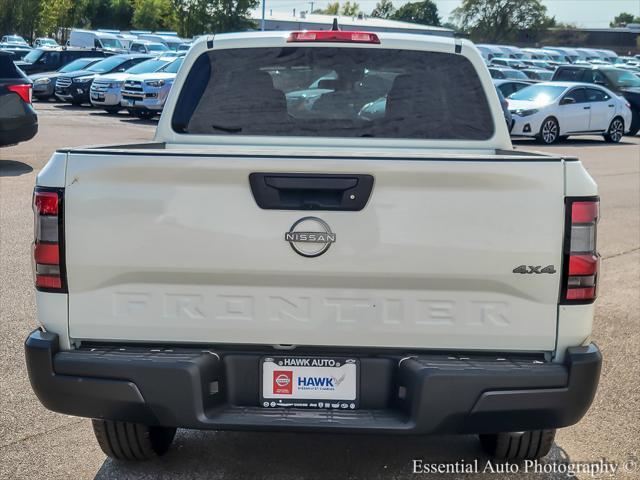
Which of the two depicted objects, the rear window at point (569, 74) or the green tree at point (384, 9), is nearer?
the rear window at point (569, 74)

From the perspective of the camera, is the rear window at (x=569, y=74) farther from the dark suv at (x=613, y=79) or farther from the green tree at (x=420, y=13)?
the green tree at (x=420, y=13)

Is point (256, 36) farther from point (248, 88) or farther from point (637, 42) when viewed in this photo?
point (637, 42)

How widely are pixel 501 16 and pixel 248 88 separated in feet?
Answer: 385

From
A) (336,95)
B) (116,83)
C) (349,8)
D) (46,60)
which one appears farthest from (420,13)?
(336,95)

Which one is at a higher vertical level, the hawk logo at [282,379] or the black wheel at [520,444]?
the hawk logo at [282,379]

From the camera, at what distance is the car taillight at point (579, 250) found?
11.7 ft

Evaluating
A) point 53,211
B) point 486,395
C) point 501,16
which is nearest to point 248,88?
point 53,211

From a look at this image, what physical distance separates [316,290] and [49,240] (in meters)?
1.05

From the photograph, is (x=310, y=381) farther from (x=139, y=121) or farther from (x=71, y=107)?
(x=71, y=107)

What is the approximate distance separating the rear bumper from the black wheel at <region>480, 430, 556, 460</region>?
0.54m

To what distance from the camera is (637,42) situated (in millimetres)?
118062

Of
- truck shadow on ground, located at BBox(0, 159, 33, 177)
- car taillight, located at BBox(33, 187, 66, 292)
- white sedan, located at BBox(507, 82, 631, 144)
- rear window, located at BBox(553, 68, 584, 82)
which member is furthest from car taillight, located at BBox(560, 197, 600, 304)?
rear window, located at BBox(553, 68, 584, 82)

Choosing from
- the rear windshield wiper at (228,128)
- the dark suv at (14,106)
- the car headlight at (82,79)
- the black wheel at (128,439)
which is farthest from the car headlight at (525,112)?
the black wheel at (128,439)

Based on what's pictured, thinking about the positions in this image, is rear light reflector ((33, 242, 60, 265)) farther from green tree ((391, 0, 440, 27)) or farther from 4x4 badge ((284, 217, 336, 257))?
green tree ((391, 0, 440, 27))
